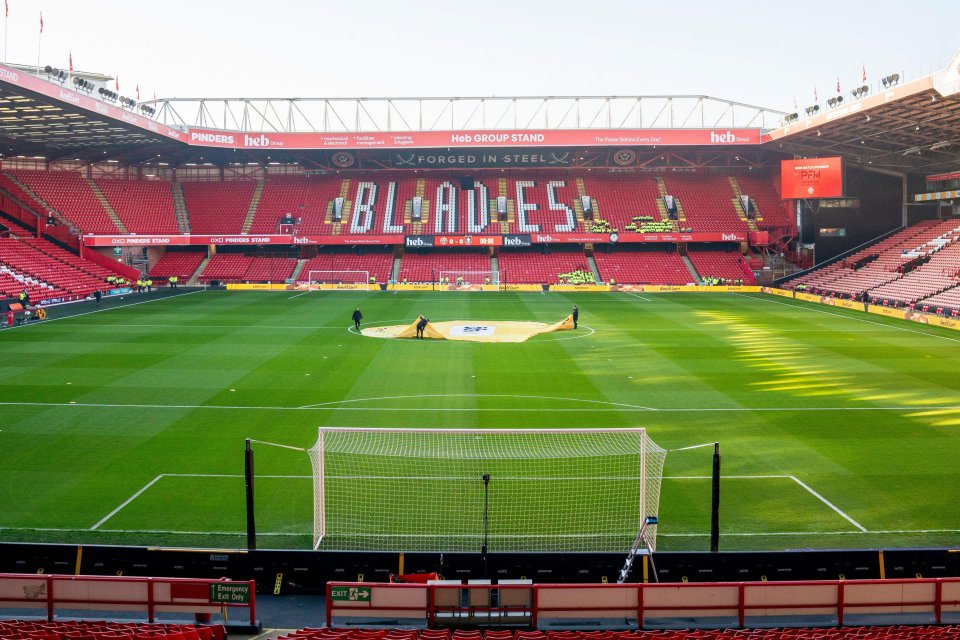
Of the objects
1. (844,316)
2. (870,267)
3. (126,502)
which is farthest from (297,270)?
(126,502)

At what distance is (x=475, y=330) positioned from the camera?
1734 inches

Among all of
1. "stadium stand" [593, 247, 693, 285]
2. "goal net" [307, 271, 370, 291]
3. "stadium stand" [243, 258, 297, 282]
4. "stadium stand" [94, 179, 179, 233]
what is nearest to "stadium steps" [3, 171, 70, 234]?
"stadium stand" [94, 179, 179, 233]

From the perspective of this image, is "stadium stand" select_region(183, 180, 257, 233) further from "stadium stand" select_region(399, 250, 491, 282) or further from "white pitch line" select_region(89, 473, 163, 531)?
"white pitch line" select_region(89, 473, 163, 531)

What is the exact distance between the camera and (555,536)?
16.2 meters

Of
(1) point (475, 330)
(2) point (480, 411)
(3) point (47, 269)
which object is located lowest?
(2) point (480, 411)

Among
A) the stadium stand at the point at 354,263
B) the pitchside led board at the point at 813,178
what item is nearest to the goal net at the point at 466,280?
the stadium stand at the point at 354,263

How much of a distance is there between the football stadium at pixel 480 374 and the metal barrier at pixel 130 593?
0.19 ft

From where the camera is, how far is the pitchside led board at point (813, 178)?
191 ft

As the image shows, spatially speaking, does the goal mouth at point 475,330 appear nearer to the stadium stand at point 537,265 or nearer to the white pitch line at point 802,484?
the white pitch line at point 802,484

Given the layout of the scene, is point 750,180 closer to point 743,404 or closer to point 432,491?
point 743,404

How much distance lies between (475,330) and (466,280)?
30.8 metres

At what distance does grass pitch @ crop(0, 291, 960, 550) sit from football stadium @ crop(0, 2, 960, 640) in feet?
0.48

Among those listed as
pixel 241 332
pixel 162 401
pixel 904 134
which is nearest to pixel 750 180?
pixel 904 134

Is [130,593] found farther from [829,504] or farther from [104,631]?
[829,504]
